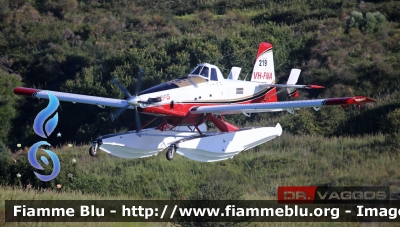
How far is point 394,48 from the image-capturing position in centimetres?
5028

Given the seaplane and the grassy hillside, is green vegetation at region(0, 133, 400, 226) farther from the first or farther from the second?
the seaplane

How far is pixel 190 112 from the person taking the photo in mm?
25062

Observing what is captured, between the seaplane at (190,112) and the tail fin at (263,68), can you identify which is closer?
the seaplane at (190,112)

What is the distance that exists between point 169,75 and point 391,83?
12223 mm

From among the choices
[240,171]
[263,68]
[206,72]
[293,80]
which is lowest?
[240,171]

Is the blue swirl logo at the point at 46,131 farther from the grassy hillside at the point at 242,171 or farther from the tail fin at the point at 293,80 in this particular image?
the grassy hillside at the point at 242,171

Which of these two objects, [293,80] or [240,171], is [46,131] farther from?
[240,171]

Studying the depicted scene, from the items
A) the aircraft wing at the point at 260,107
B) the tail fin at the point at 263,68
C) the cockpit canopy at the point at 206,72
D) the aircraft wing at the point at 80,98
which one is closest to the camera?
the aircraft wing at the point at 260,107

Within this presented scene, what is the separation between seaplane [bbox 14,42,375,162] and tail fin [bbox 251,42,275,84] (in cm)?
142

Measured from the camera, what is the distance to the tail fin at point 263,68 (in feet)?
93.7

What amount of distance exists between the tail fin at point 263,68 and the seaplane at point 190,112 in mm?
1421

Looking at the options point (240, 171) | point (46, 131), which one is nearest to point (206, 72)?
point (46, 131)

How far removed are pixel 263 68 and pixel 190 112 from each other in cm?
476

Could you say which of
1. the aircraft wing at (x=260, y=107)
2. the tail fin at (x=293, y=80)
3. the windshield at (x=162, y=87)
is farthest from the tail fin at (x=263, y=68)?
the windshield at (x=162, y=87)
